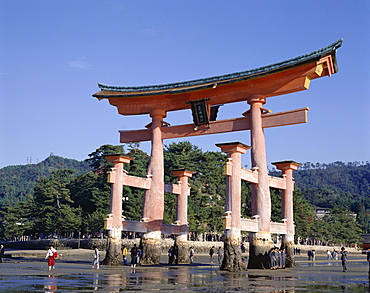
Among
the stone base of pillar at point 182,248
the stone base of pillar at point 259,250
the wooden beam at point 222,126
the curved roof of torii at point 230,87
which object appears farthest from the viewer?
the stone base of pillar at point 182,248

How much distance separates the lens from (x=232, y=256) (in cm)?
2222

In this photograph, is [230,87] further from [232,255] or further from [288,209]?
[232,255]

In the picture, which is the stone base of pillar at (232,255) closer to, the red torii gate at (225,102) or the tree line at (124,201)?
the red torii gate at (225,102)

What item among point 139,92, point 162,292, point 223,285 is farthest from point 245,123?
point 162,292

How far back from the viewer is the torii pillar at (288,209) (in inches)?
1069

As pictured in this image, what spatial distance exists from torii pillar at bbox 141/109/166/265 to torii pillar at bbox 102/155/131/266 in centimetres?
150

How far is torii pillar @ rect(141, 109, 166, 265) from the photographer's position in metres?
27.1

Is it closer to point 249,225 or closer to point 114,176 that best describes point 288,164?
point 249,225

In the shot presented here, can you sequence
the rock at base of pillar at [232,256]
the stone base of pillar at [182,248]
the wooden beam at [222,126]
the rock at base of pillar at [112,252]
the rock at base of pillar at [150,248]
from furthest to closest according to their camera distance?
the stone base of pillar at [182,248], the rock at base of pillar at [150,248], the rock at base of pillar at [112,252], the wooden beam at [222,126], the rock at base of pillar at [232,256]

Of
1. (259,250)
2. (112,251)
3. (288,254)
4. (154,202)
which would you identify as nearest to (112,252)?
(112,251)

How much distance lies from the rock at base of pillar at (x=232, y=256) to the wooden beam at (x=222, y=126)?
6.71m

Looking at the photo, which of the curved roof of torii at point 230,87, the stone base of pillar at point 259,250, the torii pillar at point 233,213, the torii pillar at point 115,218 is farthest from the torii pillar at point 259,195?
the torii pillar at point 115,218

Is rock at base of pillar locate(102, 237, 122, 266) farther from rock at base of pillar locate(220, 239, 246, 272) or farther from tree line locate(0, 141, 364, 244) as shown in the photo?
tree line locate(0, 141, 364, 244)

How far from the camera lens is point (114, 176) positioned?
2712 cm
